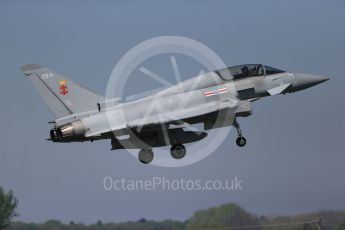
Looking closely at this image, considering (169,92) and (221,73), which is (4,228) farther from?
(221,73)

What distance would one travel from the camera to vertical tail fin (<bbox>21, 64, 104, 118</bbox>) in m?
24.9

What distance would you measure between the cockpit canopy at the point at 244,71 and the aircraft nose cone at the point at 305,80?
2.50 ft

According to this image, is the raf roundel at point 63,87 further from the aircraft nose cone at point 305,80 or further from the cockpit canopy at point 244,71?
the aircraft nose cone at point 305,80

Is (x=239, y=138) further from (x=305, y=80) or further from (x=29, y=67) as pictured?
(x=29, y=67)

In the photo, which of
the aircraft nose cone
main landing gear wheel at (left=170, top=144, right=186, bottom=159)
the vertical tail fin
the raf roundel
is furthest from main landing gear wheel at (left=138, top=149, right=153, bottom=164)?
the aircraft nose cone

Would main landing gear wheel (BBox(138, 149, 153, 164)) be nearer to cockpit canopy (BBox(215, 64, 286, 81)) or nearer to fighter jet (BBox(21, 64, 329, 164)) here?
fighter jet (BBox(21, 64, 329, 164))

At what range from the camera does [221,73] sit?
25.8 m

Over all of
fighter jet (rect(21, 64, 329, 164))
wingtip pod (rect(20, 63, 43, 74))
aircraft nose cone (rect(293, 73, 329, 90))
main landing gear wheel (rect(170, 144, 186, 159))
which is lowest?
main landing gear wheel (rect(170, 144, 186, 159))

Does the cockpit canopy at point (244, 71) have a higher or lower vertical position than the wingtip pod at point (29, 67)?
lower

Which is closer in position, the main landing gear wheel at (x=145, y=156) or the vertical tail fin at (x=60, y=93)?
the vertical tail fin at (x=60, y=93)

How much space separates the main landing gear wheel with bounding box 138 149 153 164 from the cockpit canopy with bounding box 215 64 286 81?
3700 mm

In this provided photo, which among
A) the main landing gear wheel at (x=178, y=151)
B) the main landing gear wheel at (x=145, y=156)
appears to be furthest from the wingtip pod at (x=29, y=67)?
the main landing gear wheel at (x=178, y=151)

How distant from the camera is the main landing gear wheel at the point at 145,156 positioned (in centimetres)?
2611

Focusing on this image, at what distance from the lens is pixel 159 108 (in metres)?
24.4
